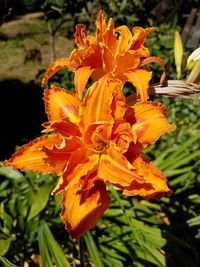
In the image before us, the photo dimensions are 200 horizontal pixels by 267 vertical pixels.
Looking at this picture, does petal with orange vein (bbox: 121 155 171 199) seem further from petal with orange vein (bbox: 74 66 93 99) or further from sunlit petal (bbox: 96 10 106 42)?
sunlit petal (bbox: 96 10 106 42)

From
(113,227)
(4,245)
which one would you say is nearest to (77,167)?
(4,245)

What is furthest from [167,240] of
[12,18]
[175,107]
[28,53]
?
[12,18]

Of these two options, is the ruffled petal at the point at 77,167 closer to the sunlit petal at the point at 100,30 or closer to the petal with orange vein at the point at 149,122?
the petal with orange vein at the point at 149,122

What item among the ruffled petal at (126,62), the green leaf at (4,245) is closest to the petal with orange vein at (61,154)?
the ruffled petal at (126,62)

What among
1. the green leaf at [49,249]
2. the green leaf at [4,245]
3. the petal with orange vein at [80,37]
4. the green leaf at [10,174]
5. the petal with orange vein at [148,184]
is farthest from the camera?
the green leaf at [10,174]

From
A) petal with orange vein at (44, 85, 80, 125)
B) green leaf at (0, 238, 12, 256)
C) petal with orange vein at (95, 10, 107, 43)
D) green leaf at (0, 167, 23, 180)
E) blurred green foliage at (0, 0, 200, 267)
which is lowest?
blurred green foliage at (0, 0, 200, 267)

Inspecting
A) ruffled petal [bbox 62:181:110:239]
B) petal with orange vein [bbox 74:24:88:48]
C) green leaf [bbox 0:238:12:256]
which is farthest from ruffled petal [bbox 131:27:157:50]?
green leaf [bbox 0:238:12:256]

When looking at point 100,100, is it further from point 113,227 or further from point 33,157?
point 113,227
